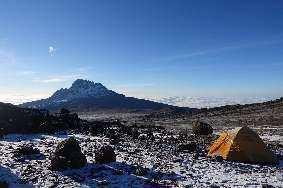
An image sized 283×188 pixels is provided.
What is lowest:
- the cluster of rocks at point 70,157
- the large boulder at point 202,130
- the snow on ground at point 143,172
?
the snow on ground at point 143,172

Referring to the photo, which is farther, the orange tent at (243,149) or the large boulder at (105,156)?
the orange tent at (243,149)

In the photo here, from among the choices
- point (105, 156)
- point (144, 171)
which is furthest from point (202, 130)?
point (144, 171)

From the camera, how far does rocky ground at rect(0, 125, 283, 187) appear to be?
21.9m

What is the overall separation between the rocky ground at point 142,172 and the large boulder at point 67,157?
Result: 0.43 meters

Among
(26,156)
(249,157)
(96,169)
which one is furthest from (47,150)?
(249,157)

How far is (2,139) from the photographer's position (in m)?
37.4

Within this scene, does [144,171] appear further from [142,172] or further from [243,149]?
[243,149]

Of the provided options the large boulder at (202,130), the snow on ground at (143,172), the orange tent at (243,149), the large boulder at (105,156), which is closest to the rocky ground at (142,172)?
the snow on ground at (143,172)

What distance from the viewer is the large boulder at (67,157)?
2452 centimetres

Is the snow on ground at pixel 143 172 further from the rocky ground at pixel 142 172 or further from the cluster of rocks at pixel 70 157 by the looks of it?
the cluster of rocks at pixel 70 157

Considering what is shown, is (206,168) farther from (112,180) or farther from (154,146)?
(154,146)

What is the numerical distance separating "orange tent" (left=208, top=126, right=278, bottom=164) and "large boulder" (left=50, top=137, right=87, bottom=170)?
31.7 ft

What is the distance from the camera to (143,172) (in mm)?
23375

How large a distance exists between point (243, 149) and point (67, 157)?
11695 mm
